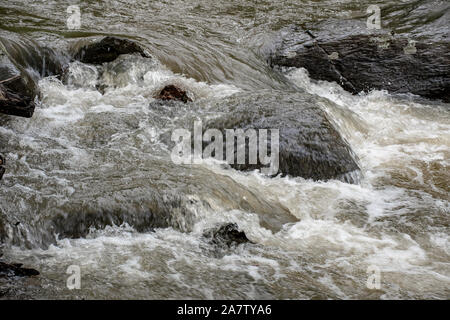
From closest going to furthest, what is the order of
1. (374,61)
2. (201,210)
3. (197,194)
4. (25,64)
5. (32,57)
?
(201,210) < (197,194) < (25,64) < (32,57) < (374,61)

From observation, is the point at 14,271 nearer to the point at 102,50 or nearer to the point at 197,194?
the point at 197,194

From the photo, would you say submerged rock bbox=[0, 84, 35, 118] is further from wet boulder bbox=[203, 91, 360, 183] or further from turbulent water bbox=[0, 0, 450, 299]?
wet boulder bbox=[203, 91, 360, 183]

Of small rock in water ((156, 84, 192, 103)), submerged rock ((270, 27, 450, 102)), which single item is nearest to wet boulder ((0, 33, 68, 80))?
small rock in water ((156, 84, 192, 103))

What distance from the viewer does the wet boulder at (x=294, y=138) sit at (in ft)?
18.4

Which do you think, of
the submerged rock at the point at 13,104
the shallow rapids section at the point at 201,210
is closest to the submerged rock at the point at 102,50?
the shallow rapids section at the point at 201,210

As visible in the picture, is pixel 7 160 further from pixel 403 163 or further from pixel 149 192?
pixel 403 163

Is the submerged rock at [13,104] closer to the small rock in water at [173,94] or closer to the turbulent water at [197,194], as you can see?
the turbulent water at [197,194]

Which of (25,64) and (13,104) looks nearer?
(13,104)

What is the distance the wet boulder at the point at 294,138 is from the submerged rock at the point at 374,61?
253cm

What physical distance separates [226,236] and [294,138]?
2.02 metres

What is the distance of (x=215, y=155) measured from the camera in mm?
5805

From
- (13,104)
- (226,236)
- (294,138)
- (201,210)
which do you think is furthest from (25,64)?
(226,236)

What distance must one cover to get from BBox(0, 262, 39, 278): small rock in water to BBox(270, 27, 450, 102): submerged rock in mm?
6441

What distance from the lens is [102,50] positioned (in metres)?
7.52
